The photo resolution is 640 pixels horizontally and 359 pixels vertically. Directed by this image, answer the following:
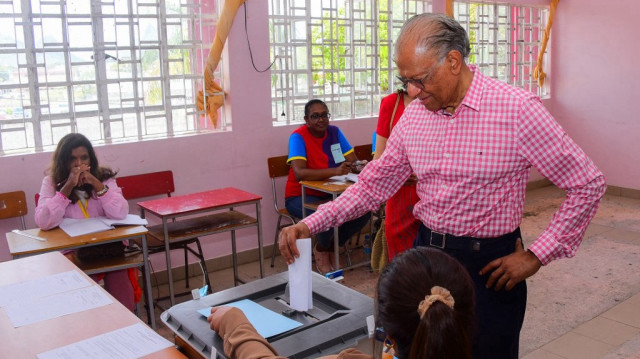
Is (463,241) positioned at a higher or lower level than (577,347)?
higher

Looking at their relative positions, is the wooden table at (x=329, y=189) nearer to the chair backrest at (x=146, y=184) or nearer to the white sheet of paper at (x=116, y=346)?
the chair backrest at (x=146, y=184)

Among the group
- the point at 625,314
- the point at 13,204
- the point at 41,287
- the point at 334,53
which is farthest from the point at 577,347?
the point at 13,204

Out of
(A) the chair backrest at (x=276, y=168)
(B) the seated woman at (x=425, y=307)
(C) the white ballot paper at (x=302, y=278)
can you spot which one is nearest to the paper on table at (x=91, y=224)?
(A) the chair backrest at (x=276, y=168)

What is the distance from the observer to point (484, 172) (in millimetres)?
1717

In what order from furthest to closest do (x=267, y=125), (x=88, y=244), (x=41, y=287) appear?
1. (x=267, y=125)
2. (x=88, y=244)
3. (x=41, y=287)

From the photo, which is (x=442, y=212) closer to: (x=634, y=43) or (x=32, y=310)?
(x=32, y=310)

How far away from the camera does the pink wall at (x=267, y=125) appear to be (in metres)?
4.34

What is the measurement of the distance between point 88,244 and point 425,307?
7.95 ft

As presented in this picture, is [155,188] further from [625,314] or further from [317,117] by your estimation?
[625,314]

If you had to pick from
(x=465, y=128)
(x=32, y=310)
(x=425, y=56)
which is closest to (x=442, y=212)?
(x=465, y=128)

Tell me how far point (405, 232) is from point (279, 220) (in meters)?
2.44

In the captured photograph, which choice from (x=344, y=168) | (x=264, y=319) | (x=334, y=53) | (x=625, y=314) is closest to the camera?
(x=264, y=319)

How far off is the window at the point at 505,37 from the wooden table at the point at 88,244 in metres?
4.64

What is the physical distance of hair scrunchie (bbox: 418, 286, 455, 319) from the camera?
1148mm
